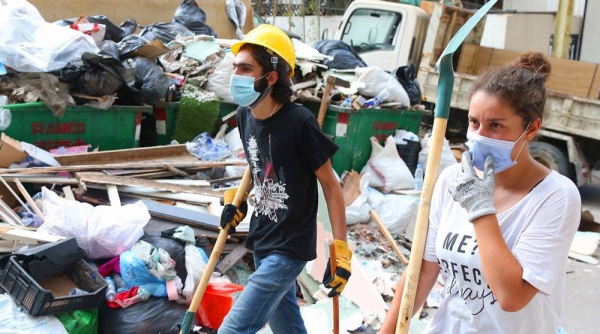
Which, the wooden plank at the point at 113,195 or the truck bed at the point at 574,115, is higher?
the truck bed at the point at 574,115

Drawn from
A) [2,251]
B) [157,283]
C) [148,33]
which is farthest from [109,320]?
[148,33]

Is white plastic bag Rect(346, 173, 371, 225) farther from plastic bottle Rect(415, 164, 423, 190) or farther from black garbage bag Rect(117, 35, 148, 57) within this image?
black garbage bag Rect(117, 35, 148, 57)

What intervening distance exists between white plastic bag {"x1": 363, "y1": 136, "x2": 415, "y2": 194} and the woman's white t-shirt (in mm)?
5190

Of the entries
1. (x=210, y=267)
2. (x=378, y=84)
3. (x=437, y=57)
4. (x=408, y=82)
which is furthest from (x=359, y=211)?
(x=437, y=57)

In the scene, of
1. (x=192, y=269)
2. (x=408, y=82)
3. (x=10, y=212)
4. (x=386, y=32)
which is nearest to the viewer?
(x=192, y=269)

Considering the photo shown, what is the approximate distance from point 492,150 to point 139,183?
4108 millimetres

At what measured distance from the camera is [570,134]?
872cm

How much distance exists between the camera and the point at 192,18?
869 cm

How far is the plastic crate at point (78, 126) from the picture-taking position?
5.62 m

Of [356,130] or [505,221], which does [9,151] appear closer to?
[356,130]

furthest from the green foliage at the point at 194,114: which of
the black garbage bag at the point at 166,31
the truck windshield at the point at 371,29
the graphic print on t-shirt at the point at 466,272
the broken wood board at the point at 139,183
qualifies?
the graphic print on t-shirt at the point at 466,272

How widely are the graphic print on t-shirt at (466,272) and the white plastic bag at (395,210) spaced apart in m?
4.68

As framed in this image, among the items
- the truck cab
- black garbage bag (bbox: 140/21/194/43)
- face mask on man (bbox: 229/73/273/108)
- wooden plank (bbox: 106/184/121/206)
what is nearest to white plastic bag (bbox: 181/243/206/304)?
wooden plank (bbox: 106/184/121/206)

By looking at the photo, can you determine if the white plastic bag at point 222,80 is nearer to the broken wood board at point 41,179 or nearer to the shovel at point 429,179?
the broken wood board at point 41,179
